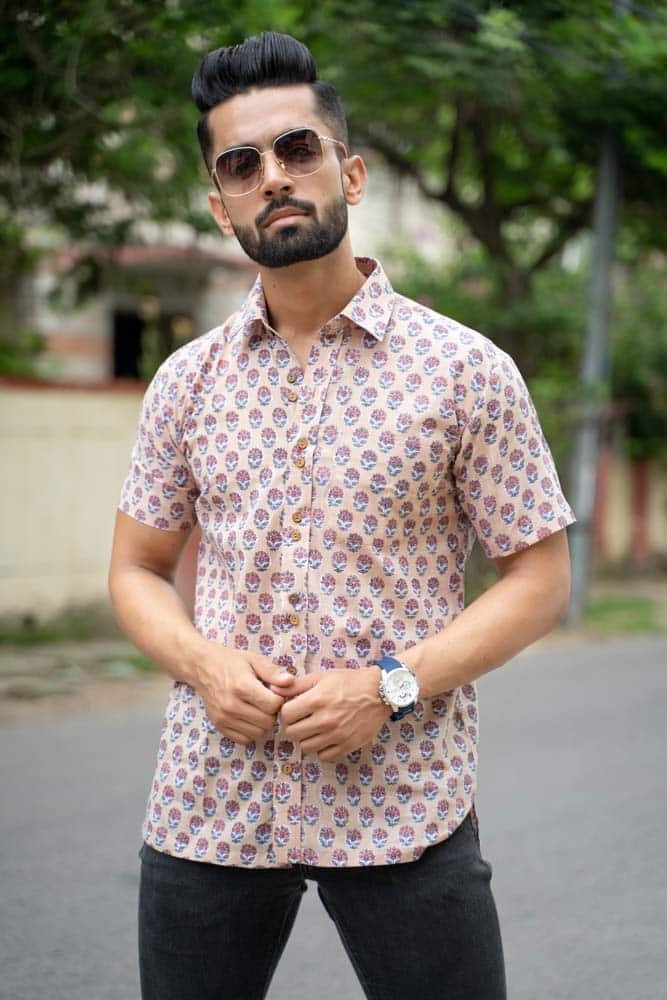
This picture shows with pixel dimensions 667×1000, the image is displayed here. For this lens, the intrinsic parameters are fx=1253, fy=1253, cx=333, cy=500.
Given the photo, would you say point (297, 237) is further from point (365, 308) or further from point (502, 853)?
point (502, 853)

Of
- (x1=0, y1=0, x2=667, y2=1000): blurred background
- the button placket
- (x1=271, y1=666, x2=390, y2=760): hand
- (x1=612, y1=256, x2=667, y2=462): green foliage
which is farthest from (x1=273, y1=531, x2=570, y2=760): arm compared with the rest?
(x1=612, y1=256, x2=667, y2=462): green foliage

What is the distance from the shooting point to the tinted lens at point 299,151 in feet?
6.59

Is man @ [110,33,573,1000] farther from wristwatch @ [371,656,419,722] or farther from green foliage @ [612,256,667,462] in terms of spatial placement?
green foliage @ [612,256,667,462]

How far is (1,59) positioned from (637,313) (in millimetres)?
11050

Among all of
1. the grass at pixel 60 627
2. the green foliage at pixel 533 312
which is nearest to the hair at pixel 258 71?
the grass at pixel 60 627

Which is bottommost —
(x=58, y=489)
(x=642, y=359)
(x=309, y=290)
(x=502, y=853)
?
(x=502, y=853)

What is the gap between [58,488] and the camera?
1005 cm

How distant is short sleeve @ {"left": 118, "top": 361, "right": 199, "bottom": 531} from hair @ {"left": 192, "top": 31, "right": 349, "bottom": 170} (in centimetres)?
42

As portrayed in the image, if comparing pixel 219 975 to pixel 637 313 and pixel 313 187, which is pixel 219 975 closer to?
pixel 313 187

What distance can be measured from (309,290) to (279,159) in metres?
0.21

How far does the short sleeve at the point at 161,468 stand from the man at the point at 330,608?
0.15ft

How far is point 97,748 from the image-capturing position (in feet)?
21.4

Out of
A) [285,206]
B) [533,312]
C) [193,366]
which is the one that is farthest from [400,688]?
[533,312]

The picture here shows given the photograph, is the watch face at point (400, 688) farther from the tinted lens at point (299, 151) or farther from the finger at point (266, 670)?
the tinted lens at point (299, 151)
